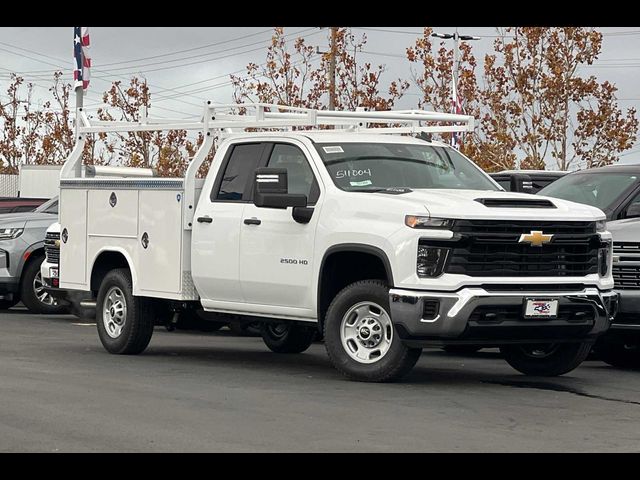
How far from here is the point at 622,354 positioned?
44.1 ft

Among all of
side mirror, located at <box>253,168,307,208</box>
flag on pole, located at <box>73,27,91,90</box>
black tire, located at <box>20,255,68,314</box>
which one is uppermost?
flag on pole, located at <box>73,27,91,90</box>

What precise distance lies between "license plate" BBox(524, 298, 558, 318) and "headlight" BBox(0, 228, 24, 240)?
34.3 feet

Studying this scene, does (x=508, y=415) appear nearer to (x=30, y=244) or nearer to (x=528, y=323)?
(x=528, y=323)

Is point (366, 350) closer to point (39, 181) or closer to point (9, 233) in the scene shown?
point (9, 233)

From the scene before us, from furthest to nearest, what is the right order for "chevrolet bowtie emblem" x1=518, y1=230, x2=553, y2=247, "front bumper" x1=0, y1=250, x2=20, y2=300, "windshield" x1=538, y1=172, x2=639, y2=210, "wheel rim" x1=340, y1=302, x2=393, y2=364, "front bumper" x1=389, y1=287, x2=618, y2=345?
"front bumper" x1=0, y1=250, x2=20, y2=300 → "windshield" x1=538, y1=172, x2=639, y2=210 → "wheel rim" x1=340, y1=302, x2=393, y2=364 → "chevrolet bowtie emblem" x1=518, y1=230, x2=553, y2=247 → "front bumper" x1=389, y1=287, x2=618, y2=345

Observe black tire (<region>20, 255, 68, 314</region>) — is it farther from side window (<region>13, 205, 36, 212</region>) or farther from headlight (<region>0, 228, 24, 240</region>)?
side window (<region>13, 205, 36, 212</region>)

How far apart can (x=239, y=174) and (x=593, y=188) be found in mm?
3428

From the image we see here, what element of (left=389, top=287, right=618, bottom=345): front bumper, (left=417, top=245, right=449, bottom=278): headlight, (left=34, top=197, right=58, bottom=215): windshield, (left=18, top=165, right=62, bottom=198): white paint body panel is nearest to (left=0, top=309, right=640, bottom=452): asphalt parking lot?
(left=389, top=287, right=618, bottom=345): front bumper

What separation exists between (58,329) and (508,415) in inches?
344

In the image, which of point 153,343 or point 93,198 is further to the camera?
point 153,343

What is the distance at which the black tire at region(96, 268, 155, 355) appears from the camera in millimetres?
13734

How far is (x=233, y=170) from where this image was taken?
1294 centimetres

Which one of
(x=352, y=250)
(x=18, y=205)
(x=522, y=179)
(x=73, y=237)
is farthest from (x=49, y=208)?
(x=352, y=250)
